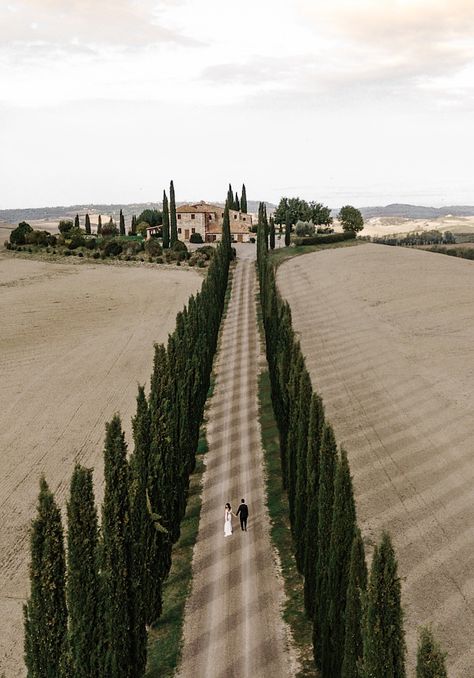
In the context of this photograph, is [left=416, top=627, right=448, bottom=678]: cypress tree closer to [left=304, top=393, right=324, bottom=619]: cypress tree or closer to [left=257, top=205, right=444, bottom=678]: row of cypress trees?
[left=257, top=205, right=444, bottom=678]: row of cypress trees

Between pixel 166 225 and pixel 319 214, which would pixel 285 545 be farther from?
pixel 319 214

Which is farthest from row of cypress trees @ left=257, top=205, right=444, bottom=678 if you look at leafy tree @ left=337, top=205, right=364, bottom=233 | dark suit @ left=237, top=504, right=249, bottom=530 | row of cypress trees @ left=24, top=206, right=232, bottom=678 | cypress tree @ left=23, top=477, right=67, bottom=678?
leafy tree @ left=337, top=205, right=364, bottom=233

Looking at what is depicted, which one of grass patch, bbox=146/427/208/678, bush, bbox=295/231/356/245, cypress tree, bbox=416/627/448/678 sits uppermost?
bush, bbox=295/231/356/245

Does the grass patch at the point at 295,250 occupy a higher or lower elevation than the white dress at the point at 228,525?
higher

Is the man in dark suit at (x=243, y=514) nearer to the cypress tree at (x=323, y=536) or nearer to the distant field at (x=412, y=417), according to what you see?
the distant field at (x=412, y=417)

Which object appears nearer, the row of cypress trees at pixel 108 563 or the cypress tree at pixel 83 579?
the row of cypress trees at pixel 108 563

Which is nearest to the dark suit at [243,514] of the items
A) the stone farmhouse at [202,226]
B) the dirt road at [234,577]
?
the dirt road at [234,577]

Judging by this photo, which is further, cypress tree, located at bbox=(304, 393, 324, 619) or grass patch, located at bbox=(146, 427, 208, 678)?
cypress tree, located at bbox=(304, 393, 324, 619)
